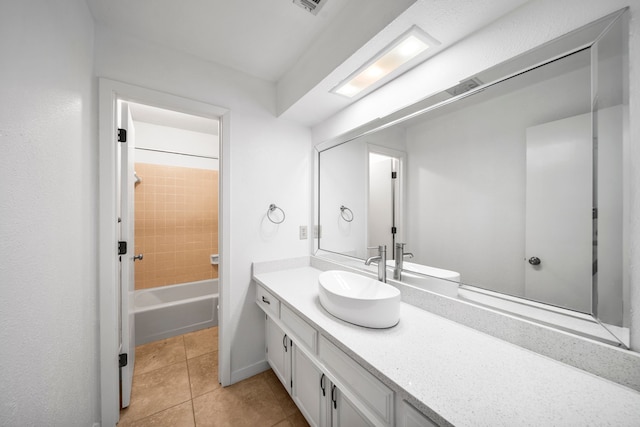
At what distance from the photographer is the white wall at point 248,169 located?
60.5 inches

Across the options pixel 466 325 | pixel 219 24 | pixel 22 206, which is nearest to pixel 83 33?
pixel 219 24

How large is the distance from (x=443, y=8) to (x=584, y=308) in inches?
47.6

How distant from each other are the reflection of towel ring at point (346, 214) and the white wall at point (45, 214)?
1.55m

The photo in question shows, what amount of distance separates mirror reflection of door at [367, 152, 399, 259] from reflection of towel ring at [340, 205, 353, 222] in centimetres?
20

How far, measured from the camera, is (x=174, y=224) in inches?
113

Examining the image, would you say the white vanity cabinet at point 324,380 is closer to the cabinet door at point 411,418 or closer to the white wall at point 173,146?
the cabinet door at point 411,418

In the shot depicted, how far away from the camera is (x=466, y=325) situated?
3.20 ft

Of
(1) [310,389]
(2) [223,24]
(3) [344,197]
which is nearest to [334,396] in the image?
(1) [310,389]

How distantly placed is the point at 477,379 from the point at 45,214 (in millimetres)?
1551

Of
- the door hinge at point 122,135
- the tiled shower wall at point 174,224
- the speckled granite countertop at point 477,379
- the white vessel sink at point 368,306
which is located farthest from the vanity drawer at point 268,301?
the tiled shower wall at point 174,224

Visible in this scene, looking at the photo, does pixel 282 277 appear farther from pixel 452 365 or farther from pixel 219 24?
pixel 219 24

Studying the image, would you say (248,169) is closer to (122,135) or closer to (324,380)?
(122,135)

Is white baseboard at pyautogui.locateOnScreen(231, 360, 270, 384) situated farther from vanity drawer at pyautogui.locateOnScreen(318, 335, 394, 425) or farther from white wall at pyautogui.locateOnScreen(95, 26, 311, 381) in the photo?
vanity drawer at pyautogui.locateOnScreen(318, 335, 394, 425)

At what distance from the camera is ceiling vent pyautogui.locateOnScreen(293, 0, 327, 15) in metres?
1.14
